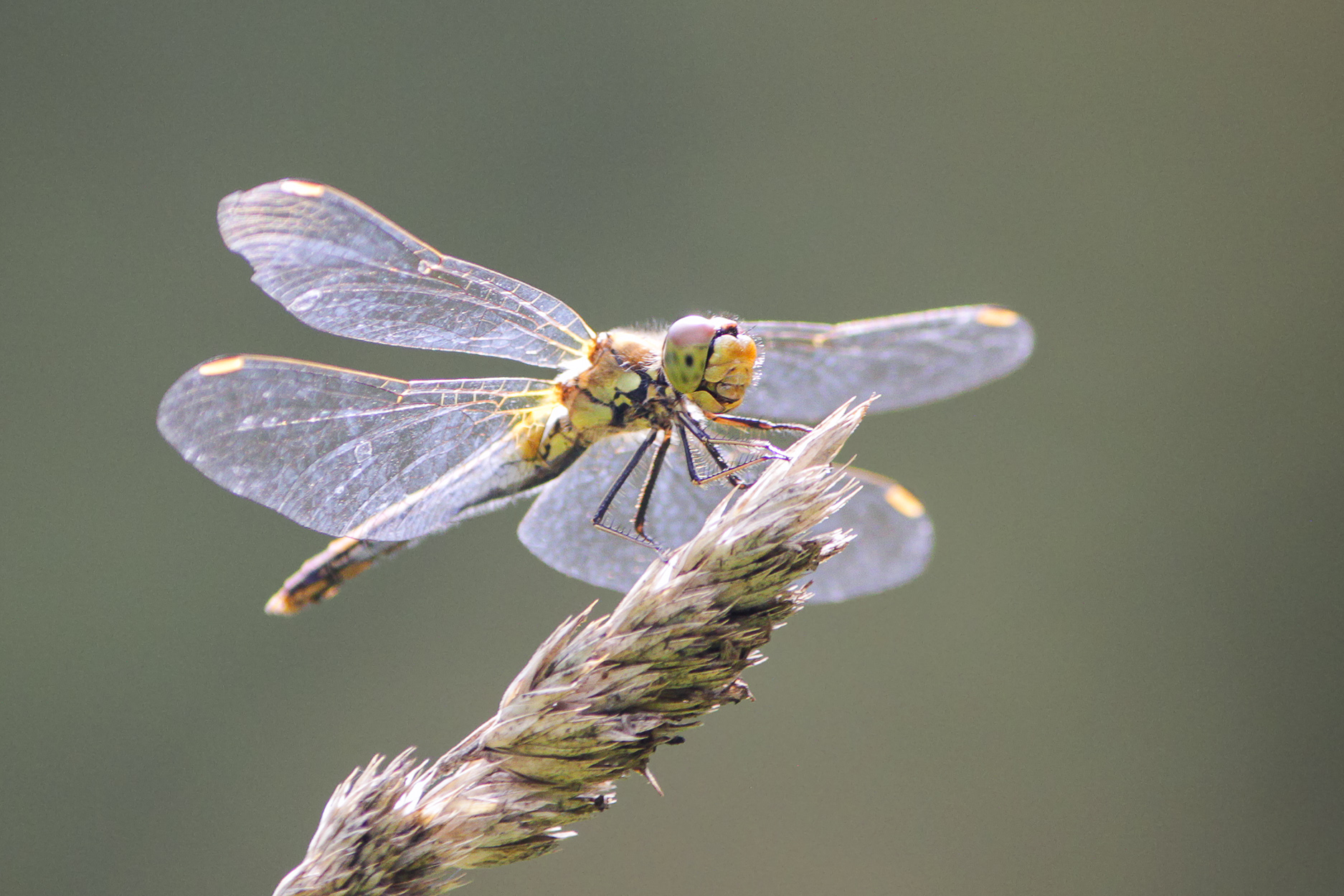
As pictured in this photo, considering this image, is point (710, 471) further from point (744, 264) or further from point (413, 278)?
point (744, 264)

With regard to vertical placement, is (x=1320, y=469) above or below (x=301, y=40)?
below

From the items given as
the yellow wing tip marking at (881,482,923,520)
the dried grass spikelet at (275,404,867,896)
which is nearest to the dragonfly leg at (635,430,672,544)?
the dried grass spikelet at (275,404,867,896)

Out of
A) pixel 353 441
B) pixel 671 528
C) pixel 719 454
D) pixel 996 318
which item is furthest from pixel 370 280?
pixel 996 318

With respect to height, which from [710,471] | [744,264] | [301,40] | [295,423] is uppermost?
[301,40]

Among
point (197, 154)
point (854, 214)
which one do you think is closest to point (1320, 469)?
point (854, 214)

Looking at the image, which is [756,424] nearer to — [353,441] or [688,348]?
[688,348]

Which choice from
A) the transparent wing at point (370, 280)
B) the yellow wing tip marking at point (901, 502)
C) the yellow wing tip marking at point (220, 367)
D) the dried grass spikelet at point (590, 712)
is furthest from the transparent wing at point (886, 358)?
the yellow wing tip marking at point (220, 367)
